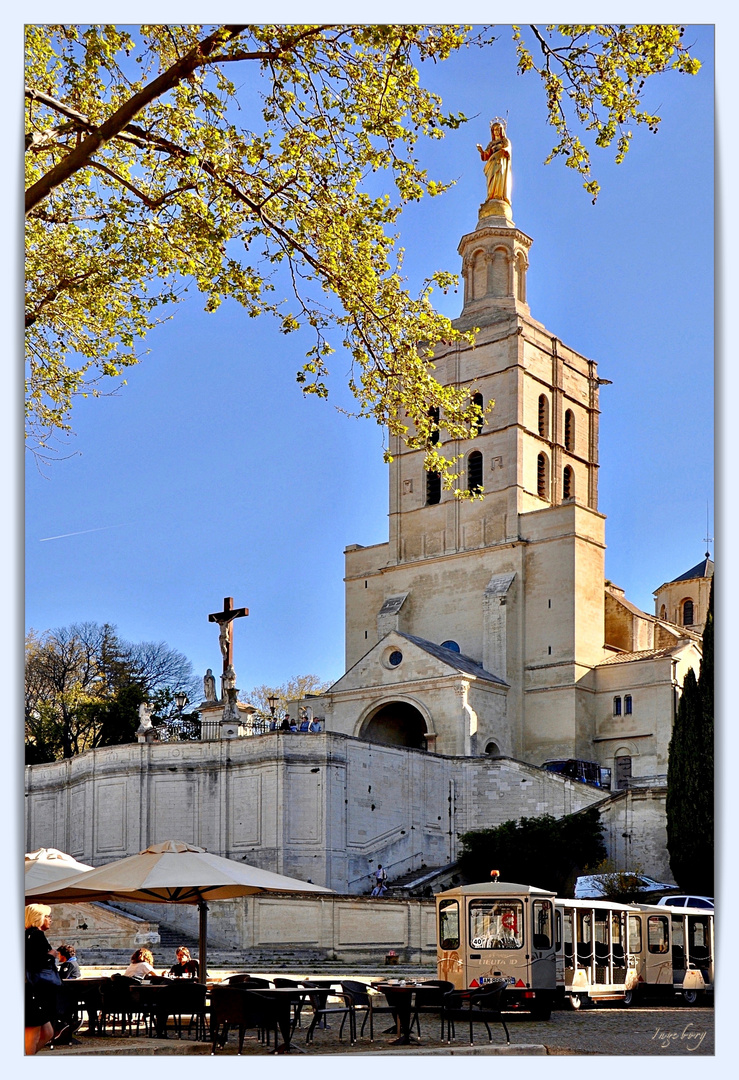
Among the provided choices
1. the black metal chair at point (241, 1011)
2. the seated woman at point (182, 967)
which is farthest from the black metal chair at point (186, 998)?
the seated woman at point (182, 967)

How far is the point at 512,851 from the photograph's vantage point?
120 ft

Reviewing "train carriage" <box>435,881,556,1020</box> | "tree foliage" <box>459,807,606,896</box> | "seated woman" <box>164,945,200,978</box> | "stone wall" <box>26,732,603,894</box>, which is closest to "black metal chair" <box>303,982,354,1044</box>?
"train carriage" <box>435,881,556,1020</box>

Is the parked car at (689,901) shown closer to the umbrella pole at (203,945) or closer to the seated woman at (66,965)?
the umbrella pole at (203,945)

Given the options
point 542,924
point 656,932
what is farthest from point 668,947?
point 542,924

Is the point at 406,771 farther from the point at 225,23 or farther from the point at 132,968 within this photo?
the point at 225,23

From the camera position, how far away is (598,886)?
1268 inches

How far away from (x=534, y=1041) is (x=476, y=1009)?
4.77ft

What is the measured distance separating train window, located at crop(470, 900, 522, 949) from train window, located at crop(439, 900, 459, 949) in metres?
0.20

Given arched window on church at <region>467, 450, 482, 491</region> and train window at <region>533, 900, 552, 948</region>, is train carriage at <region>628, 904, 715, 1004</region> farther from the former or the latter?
arched window on church at <region>467, 450, 482, 491</region>

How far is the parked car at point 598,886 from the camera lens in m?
31.4

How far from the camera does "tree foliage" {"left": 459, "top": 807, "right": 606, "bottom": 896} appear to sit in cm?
3609

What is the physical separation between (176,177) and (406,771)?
27519 millimetres

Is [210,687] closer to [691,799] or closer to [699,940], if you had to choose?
[691,799]
